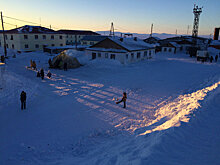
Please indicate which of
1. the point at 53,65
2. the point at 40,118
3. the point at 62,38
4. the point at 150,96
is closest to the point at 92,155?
the point at 40,118

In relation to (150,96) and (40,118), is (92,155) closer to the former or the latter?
(40,118)

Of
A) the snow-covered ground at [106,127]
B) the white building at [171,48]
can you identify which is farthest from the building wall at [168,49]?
the snow-covered ground at [106,127]

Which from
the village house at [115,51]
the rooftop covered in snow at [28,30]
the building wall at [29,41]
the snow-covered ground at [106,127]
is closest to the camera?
the snow-covered ground at [106,127]

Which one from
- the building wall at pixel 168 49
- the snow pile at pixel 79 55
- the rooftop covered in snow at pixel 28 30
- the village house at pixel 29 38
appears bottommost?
the snow pile at pixel 79 55

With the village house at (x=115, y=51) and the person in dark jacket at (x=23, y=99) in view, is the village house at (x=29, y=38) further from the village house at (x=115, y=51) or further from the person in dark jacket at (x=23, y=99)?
the person in dark jacket at (x=23, y=99)

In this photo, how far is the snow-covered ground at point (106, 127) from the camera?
559 centimetres

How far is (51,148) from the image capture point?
7.11 m

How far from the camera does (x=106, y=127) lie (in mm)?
8773

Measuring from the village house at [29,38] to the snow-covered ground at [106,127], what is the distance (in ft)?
105

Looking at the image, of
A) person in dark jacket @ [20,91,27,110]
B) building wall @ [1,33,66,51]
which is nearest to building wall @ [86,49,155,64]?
person in dark jacket @ [20,91,27,110]

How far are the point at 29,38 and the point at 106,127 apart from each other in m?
43.4

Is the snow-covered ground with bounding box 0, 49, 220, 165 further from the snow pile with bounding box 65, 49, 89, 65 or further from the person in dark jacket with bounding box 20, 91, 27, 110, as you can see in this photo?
the snow pile with bounding box 65, 49, 89, 65

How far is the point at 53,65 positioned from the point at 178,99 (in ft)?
64.6

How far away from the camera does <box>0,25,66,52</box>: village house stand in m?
41.7
